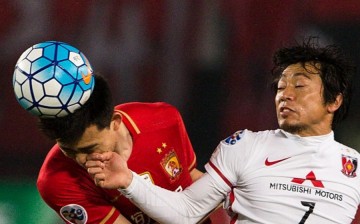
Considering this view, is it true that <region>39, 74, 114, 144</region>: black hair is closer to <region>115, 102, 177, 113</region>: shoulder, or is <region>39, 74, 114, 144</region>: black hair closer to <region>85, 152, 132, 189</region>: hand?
<region>85, 152, 132, 189</region>: hand

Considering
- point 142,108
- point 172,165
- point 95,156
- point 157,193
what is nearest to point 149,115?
point 142,108

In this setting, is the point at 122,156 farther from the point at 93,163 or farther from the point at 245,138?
the point at 245,138

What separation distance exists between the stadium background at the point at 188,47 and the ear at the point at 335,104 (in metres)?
1.05

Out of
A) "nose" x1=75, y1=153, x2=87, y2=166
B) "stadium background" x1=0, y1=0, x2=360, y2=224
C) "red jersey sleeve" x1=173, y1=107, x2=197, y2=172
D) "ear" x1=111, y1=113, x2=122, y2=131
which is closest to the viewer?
"nose" x1=75, y1=153, x2=87, y2=166

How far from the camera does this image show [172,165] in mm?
2324

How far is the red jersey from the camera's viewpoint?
2.22m

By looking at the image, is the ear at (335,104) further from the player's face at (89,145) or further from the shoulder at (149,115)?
the player's face at (89,145)

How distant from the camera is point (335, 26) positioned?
3426mm

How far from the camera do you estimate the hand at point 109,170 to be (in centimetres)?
199

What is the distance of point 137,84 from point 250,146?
4.03 feet

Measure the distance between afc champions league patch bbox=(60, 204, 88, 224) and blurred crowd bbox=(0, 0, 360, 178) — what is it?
1.12 meters

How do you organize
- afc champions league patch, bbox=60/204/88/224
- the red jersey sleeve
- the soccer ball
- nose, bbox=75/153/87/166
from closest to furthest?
the soccer ball, nose, bbox=75/153/87/166, afc champions league patch, bbox=60/204/88/224, the red jersey sleeve

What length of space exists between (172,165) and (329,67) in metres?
0.57

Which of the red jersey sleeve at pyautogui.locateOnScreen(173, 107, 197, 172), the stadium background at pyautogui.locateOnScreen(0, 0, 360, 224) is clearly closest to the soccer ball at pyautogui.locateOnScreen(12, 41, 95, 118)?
the red jersey sleeve at pyautogui.locateOnScreen(173, 107, 197, 172)
